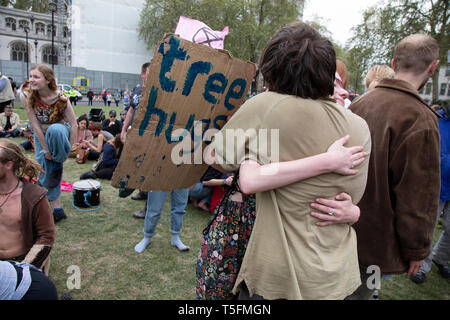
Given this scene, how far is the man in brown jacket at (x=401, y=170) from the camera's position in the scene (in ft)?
5.27

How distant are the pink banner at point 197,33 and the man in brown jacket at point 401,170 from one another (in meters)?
1.01

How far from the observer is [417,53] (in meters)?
1.82

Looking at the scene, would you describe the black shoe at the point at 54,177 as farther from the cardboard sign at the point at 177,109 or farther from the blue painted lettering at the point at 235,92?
the blue painted lettering at the point at 235,92

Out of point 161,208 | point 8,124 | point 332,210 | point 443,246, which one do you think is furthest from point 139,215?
→ point 8,124

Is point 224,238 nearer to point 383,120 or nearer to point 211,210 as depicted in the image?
point 383,120

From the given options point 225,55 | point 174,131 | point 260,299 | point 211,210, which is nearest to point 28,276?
point 174,131

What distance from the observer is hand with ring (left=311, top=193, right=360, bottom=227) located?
116cm

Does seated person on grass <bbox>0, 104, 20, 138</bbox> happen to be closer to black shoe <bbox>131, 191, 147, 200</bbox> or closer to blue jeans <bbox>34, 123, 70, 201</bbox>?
black shoe <bbox>131, 191, 147, 200</bbox>

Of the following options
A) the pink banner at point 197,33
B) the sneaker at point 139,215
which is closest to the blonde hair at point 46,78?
the sneaker at point 139,215

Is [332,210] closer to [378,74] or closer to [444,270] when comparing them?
[378,74]

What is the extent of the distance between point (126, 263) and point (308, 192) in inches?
102

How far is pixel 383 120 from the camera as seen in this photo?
5.69ft

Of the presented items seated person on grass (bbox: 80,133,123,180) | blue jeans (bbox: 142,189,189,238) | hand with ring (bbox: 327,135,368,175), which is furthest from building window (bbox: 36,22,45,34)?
hand with ring (bbox: 327,135,368,175)

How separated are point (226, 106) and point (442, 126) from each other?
2.76 m
